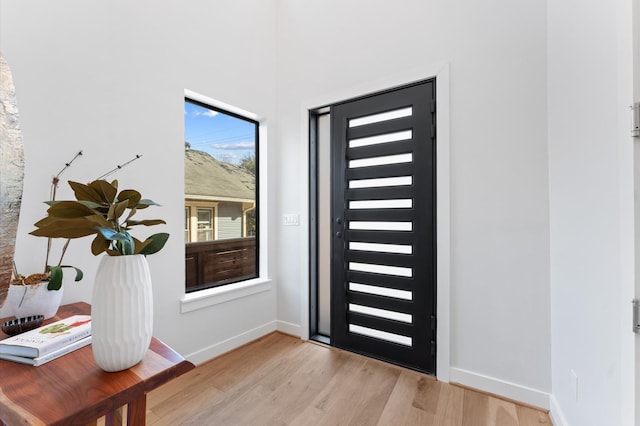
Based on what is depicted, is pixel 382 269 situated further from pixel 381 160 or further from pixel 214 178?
pixel 214 178

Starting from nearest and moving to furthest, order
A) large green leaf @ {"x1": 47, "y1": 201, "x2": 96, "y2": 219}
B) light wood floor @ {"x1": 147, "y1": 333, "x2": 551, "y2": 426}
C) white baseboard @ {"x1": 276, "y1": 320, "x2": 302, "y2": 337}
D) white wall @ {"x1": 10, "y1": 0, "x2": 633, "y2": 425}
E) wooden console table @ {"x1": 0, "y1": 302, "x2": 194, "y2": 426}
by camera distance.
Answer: wooden console table @ {"x1": 0, "y1": 302, "x2": 194, "y2": 426} → large green leaf @ {"x1": 47, "y1": 201, "x2": 96, "y2": 219} → white wall @ {"x1": 10, "y1": 0, "x2": 633, "y2": 425} → light wood floor @ {"x1": 147, "y1": 333, "x2": 551, "y2": 426} → white baseboard @ {"x1": 276, "y1": 320, "x2": 302, "y2": 337}

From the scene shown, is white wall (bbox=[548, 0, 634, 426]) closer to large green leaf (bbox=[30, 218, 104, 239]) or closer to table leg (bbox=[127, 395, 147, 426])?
table leg (bbox=[127, 395, 147, 426])

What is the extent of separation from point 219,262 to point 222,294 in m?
0.29

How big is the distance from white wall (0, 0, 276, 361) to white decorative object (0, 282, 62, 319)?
30 cm

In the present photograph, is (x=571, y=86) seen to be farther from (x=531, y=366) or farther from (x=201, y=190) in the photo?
(x=201, y=190)

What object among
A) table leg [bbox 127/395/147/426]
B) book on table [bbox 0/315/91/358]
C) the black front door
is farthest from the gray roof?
table leg [bbox 127/395/147/426]

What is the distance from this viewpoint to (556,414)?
4.96 feet

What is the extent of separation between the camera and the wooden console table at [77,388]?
0.64m

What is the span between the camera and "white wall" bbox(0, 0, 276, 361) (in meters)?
1.43

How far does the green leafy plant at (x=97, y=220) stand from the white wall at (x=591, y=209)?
1485 millimetres

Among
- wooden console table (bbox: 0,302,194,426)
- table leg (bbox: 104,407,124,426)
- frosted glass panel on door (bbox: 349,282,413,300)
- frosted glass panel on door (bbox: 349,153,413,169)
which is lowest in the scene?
table leg (bbox: 104,407,124,426)

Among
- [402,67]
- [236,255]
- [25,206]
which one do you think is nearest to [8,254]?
[25,206]

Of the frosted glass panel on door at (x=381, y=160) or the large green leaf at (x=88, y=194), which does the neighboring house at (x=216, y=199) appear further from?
the large green leaf at (x=88, y=194)

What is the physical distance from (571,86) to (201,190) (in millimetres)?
2395
